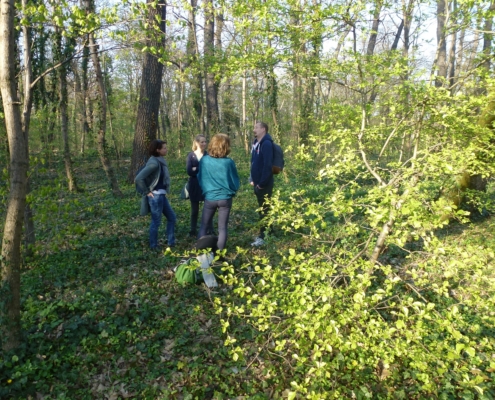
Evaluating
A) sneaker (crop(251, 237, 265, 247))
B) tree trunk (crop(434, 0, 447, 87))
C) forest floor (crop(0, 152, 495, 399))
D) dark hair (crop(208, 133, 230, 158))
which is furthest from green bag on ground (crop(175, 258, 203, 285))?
tree trunk (crop(434, 0, 447, 87))

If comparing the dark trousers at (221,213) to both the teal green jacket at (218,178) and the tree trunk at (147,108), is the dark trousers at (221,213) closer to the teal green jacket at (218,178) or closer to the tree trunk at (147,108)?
the teal green jacket at (218,178)

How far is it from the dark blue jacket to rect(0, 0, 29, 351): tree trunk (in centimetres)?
351

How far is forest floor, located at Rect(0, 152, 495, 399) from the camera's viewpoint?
3146 millimetres

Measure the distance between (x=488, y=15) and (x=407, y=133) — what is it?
2.11m

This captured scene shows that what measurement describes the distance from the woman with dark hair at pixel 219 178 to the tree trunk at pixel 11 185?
88.5 inches

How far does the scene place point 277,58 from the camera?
7.03 metres

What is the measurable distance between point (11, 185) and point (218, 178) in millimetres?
2466

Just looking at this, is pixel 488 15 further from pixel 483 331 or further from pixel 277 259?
pixel 277 259

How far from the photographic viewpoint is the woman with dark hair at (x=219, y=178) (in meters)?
4.69

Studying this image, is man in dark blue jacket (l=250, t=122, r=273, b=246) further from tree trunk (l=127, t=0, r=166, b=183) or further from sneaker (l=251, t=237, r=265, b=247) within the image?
tree trunk (l=127, t=0, r=166, b=183)

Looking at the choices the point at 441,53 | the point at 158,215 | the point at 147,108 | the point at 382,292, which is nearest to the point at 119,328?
the point at 158,215

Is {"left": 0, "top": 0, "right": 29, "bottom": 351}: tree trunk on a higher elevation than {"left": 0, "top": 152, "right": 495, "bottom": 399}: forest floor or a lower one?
higher

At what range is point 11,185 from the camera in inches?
116

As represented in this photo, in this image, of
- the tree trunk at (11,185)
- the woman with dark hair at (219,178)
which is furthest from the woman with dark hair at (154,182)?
the tree trunk at (11,185)
